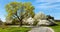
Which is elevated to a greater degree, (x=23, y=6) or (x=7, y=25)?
(x=23, y=6)

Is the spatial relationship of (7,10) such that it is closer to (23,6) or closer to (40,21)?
(23,6)

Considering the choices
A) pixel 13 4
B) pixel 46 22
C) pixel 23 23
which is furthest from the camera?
pixel 46 22

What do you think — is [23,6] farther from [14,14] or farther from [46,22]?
[46,22]

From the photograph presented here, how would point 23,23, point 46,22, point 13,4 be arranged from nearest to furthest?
point 13,4 < point 23,23 < point 46,22

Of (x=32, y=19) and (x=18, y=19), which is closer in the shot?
(x=18, y=19)

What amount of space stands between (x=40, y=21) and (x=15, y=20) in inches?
85.0

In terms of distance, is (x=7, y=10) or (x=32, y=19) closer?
(x=7, y=10)

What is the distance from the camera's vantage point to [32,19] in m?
14.6

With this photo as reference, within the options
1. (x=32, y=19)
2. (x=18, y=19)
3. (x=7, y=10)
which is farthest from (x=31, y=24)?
(x=7, y=10)

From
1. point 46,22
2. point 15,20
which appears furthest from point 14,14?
point 46,22

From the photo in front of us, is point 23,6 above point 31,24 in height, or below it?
above

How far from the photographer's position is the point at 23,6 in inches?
537

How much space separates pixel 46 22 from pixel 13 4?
3325mm

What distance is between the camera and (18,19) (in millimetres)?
13734
